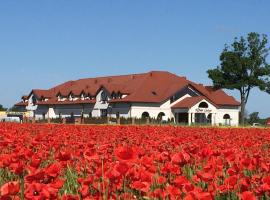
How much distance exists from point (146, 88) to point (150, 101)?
134 inches

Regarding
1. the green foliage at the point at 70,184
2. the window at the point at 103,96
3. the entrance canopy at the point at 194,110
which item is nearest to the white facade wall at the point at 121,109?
the window at the point at 103,96

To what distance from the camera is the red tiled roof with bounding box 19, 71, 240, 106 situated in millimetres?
69125

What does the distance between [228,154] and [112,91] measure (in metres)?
66.5

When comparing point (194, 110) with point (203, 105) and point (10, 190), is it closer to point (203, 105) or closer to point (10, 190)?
point (203, 105)

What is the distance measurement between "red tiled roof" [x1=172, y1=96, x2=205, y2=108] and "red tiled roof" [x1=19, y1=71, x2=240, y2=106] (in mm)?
1619

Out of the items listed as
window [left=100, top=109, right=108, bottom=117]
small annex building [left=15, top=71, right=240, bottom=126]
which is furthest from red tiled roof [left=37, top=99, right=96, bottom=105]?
window [left=100, top=109, right=108, bottom=117]

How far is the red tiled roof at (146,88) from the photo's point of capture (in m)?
69.1

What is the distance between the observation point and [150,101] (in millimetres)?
67875

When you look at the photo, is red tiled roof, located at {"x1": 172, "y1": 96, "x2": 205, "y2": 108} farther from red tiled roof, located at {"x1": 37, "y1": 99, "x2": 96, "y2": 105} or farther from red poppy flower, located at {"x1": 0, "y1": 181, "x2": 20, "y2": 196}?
red poppy flower, located at {"x1": 0, "y1": 181, "x2": 20, "y2": 196}

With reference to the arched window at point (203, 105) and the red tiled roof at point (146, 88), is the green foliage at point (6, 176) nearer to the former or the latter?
the red tiled roof at point (146, 88)

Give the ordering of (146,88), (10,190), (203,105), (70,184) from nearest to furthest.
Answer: (10,190)
(70,184)
(203,105)
(146,88)

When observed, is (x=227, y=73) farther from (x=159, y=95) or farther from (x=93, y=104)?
(x=93, y=104)

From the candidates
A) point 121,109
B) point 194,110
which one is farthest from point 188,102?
point 121,109

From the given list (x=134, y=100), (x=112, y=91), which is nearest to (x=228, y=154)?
(x=134, y=100)
